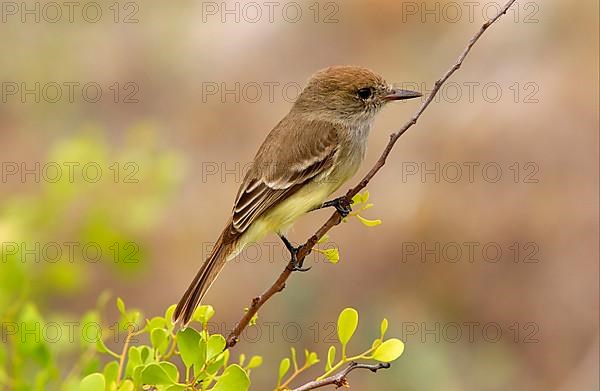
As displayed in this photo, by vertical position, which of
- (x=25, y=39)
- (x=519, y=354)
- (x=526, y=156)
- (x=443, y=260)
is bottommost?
(x=519, y=354)

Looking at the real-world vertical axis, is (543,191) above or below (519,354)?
above

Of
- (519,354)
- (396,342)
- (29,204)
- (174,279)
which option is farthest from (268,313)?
(396,342)

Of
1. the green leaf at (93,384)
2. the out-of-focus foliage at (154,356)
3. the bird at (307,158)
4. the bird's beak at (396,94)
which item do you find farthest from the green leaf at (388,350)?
the bird's beak at (396,94)

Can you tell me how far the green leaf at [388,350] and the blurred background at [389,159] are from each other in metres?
2.65

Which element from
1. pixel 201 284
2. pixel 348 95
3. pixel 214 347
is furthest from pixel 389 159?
pixel 214 347

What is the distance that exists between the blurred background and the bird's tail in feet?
4.26

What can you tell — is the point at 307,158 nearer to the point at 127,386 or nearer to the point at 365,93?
the point at 365,93

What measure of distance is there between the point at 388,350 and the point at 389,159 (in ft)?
17.7

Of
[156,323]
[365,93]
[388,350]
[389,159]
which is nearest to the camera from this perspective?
[388,350]

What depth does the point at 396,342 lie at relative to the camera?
6.29 feet

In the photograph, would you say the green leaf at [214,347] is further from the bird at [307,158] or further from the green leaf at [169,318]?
the bird at [307,158]

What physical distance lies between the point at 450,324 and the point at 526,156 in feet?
5.90

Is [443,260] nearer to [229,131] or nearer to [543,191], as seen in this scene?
[543,191]

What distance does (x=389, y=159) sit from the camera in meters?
7.23
